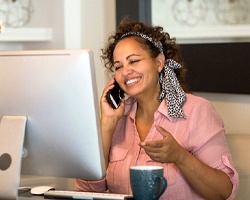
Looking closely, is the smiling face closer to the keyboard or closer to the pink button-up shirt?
the pink button-up shirt

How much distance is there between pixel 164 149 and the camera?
2.01 metres

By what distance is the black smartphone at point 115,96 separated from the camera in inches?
98.1

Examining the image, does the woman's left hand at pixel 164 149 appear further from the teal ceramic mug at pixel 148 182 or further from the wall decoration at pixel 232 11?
the wall decoration at pixel 232 11

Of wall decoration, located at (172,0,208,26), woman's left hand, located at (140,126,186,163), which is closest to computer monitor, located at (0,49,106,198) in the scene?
woman's left hand, located at (140,126,186,163)

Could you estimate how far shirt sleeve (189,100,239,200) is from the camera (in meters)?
2.22

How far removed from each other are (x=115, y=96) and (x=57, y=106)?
0.74 meters

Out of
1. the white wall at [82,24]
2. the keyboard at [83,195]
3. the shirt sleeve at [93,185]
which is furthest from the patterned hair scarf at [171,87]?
the white wall at [82,24]

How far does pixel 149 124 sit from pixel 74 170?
647mm

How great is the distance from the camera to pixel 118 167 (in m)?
2.36

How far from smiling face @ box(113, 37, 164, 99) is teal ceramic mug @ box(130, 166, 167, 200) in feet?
2.06

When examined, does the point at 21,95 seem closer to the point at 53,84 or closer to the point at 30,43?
the point at 53,84

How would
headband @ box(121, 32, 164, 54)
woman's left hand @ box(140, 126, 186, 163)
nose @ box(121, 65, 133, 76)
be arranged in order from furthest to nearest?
1. headband @ box(121, 32, 164, 54)
2. nose @ box(121, 65, 133, 76)
3. woman's left hand @ box(140, 126, 186, 163)

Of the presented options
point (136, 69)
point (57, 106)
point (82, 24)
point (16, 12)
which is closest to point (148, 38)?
point (136, 69)

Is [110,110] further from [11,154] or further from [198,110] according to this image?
[11,154]
